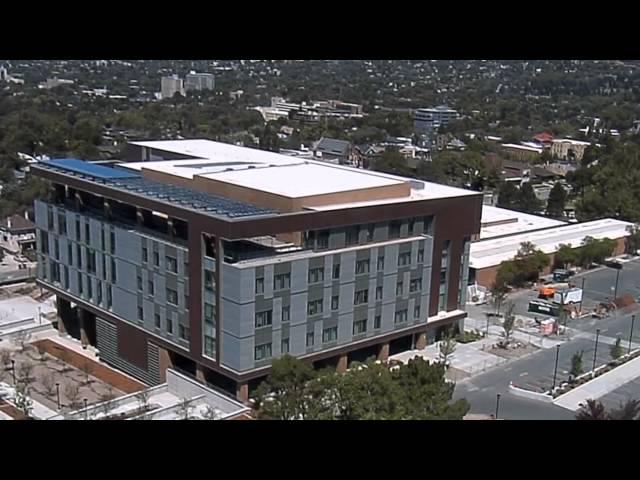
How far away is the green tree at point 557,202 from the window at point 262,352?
33.8 ft

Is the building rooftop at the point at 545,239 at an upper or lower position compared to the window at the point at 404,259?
lower

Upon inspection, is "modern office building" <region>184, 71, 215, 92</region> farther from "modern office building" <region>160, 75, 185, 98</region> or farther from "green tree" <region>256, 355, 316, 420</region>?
"green tree" <region>256, 355, 316, 420</region>

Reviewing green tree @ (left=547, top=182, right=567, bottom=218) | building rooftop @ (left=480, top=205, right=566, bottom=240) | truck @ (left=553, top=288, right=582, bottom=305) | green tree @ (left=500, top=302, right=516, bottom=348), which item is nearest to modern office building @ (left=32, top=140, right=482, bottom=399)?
green tree @ (left=500, top=302, right=516, bottom=348)

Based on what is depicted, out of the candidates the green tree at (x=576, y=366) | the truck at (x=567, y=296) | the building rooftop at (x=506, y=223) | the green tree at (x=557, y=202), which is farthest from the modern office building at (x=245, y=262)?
the green tree at (x=557, y=202)

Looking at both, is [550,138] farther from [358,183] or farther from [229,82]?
[229,82]

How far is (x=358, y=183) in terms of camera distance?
823cm

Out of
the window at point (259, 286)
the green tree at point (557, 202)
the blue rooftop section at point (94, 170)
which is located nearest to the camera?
the window at point (259, 286)

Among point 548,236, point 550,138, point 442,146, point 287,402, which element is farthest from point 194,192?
point 550,138

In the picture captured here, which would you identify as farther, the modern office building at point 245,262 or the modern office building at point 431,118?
the modern office building at point 431,118

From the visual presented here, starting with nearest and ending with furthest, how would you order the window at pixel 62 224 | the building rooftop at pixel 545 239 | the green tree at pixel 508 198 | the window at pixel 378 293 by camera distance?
the window at pixel 378 293 → the window at pixel 62 224 → the building rooftop at pixel 545 239 → the green tree at pixel 508 198

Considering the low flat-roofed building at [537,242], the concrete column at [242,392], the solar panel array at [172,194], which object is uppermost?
the solar panel array at [172,194]

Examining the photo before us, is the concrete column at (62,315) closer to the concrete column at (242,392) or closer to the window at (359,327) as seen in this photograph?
the concrete column at (242,392)

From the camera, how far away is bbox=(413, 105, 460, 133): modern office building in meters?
28.6

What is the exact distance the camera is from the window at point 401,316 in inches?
324
